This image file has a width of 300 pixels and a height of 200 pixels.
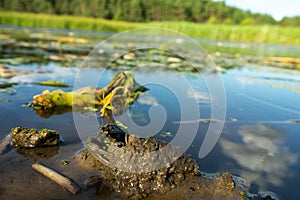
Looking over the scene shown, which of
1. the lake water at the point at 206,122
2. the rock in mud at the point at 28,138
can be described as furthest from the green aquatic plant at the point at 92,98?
the rock in mud at the point at 28,138

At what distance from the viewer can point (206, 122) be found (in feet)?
14.5

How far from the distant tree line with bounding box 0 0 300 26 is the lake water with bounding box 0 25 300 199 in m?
43.7

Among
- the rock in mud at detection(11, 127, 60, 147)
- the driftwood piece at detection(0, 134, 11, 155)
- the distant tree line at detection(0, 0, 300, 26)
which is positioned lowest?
the driftwood piece at detection(0, 134, 11, 155)

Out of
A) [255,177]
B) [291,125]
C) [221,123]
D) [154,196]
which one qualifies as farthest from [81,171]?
[291,125]

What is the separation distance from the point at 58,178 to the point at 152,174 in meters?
0.91

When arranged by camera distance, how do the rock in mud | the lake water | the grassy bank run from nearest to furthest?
the lake water
the rock in mud
the grassy bank

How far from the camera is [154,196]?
7.69ft

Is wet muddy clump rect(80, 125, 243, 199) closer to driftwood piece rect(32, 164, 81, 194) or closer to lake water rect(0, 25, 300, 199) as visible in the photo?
driftwood piece rect(32, 164, 81, 194)

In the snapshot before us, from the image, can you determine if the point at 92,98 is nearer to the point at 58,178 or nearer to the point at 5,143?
the point at 5,143

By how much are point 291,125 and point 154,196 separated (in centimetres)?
344

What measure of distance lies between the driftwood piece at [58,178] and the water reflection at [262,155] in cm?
182

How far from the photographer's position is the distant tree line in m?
47.4

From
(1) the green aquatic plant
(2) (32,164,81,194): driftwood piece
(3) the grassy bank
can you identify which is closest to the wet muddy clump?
(2) (32,164,81,194): driftwood piece

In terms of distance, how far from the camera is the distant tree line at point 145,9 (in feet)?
156
